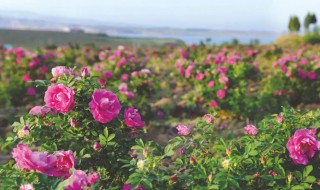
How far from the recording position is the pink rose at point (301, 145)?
106 inches

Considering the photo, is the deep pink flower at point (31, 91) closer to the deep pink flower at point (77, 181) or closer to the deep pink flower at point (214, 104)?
the deep pink flower at point (214, 104)

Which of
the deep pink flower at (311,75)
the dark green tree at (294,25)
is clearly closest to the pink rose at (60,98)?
the deep pink flower at (311,75)

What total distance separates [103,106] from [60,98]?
221 mm

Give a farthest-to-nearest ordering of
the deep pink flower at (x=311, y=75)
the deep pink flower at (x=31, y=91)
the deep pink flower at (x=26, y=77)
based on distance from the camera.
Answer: the deep pink flower at (x=26, y=77), the deep pink flower at (x=31, y=91), the deep pink flower at (x=311, y=75)

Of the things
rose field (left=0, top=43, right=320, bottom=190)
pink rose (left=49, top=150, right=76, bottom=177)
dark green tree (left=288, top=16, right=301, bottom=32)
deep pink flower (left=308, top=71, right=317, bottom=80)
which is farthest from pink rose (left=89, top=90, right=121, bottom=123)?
dark green tree (left=288, top=16, right=301, bottom=32)

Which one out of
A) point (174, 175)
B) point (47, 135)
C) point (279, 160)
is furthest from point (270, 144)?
point (47, 135)

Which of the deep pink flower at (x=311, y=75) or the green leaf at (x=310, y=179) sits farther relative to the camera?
the deep pink flower at (x=311, y=75)

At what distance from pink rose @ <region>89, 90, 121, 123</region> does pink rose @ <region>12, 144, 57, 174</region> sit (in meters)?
0.39

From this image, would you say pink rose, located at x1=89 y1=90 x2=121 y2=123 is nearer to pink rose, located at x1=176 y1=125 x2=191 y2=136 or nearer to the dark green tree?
pink rose, located at x1=176 y1=125 x2=191 y2=136

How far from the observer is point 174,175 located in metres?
2.42

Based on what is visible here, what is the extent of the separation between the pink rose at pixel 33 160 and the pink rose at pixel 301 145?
1232mm

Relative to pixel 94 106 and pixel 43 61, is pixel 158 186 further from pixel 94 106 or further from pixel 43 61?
pixel 43 61

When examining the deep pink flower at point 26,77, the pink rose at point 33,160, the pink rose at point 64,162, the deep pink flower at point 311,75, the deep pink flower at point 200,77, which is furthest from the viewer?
the deep pink flower at point 26,77

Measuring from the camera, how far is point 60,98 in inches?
104
